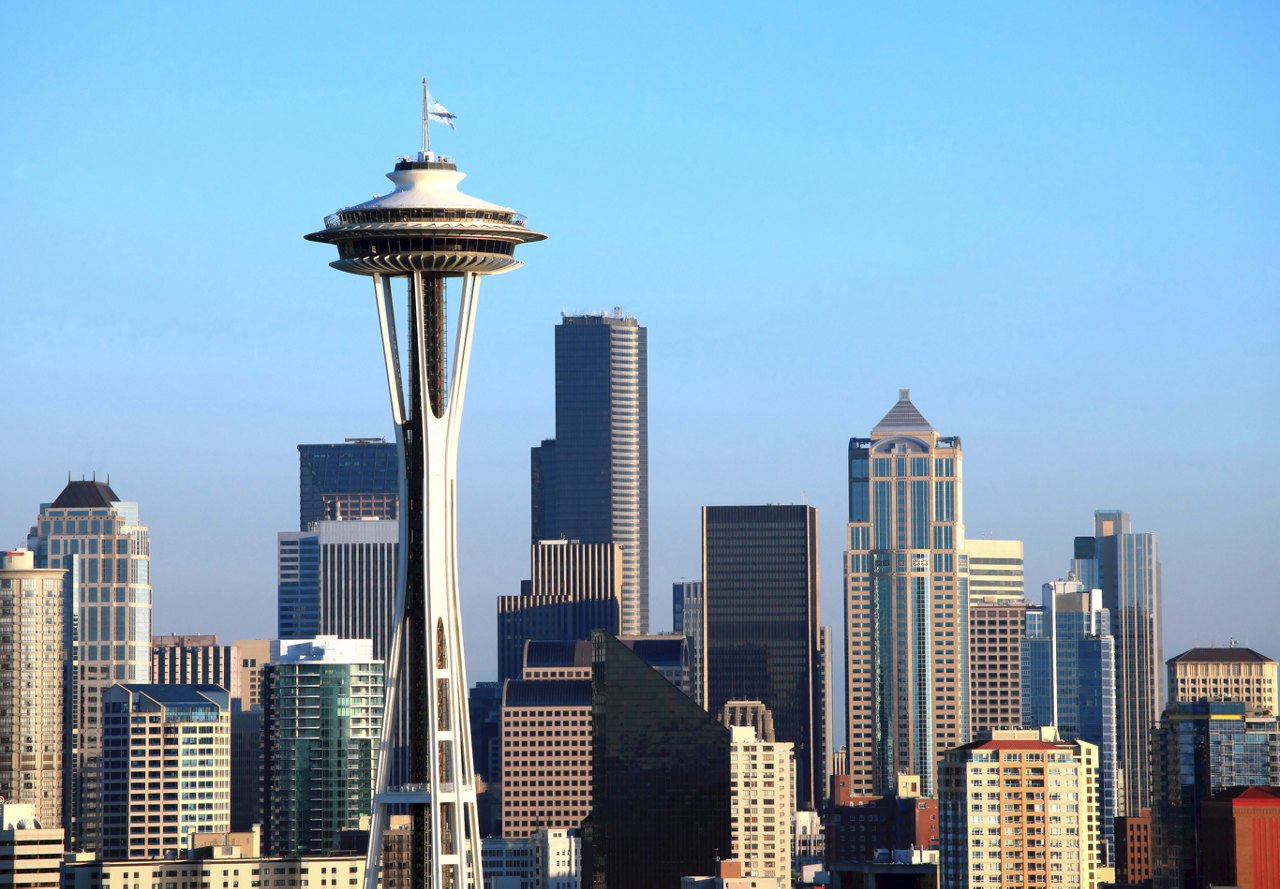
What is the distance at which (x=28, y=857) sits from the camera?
183m

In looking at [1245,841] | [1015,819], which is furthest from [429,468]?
[1245,841]

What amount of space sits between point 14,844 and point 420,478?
70.6 meters

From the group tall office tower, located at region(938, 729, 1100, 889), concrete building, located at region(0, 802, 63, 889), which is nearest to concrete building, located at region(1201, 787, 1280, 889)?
tall office tower, located at region(938, 729, 1100, 889)

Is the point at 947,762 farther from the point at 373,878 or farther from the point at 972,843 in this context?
the point at 373,878

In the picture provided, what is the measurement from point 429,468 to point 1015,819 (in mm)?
69163

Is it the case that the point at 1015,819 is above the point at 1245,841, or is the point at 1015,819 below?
above

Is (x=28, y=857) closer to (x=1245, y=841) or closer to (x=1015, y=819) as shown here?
(x=1015, y=819)

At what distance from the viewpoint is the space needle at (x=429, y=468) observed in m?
121

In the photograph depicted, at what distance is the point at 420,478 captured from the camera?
400 feet

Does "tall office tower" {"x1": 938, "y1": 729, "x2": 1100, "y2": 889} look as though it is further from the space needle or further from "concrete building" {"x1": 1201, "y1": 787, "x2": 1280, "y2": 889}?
the space needle

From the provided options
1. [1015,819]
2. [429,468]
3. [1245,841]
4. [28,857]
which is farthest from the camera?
[1245,841]

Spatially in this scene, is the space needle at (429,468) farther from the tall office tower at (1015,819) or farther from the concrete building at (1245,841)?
the concrete building at (1245,841)

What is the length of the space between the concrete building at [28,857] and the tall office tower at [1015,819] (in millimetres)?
53047

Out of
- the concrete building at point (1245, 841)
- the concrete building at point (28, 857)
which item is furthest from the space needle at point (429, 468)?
the concrete building at point (1245, 841)
